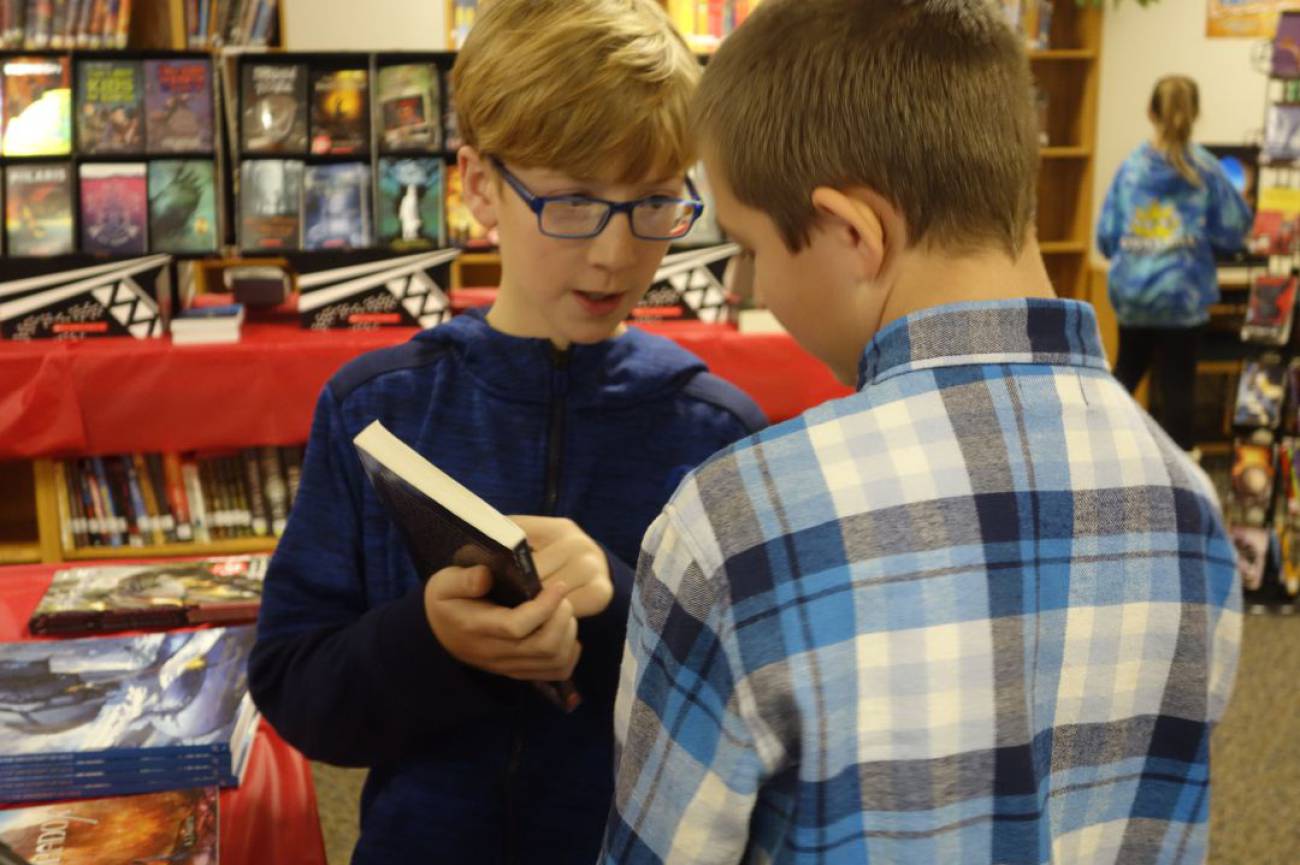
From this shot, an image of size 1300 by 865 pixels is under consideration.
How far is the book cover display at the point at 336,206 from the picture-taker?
3562 millimetres

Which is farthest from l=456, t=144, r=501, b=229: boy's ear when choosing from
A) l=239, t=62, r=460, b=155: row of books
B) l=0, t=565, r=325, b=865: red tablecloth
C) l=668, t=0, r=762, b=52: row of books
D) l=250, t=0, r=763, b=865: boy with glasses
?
l=668, t=0, r=762, b=52: row of books

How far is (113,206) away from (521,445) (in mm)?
2834

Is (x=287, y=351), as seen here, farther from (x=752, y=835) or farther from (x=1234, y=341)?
(x=1234, y=341)

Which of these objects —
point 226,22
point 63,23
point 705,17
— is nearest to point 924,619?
point 63,23

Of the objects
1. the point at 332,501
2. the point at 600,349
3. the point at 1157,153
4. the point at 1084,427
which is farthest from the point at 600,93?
the point at 1157,153

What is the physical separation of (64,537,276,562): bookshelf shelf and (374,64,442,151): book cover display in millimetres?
1190

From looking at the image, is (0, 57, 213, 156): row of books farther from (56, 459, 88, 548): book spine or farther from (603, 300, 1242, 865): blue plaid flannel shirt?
(603, 300, 1242, 865): blue plaid flannel shirt

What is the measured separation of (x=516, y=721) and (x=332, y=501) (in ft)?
0.78

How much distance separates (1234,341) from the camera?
19.5 feet

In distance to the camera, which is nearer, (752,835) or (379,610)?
(752,835)

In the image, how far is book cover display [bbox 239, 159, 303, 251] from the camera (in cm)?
353

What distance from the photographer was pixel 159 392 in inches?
120

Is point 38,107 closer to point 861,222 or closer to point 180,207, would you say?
point 180,207

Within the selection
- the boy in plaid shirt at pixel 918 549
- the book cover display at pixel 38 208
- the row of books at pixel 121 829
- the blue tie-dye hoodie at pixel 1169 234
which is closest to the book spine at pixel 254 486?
the book cover display at pixel 38 208
